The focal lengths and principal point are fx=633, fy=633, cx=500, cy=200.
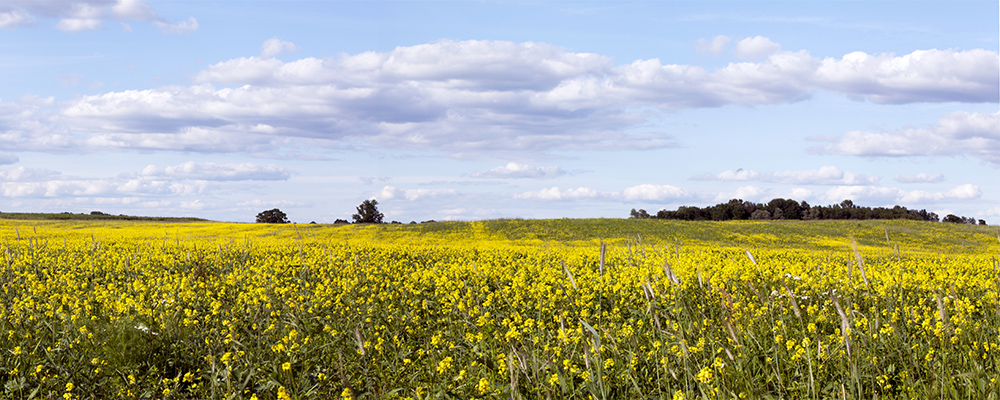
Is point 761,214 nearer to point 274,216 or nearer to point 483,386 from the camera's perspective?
point 274,216

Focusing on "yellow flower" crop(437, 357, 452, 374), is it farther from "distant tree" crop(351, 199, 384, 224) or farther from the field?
"distant tree" crop(351, 199, 384, 224)

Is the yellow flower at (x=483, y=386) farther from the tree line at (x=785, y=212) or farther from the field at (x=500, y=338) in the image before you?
the tree line at (x=785, y=212)

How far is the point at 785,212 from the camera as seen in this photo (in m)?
64.3

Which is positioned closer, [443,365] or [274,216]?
[443,365]

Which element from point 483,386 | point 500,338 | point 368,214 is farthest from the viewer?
point 368,214

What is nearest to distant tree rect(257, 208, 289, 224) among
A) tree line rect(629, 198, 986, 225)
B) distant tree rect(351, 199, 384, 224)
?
distant tree rect(351, 199, 384, 224)

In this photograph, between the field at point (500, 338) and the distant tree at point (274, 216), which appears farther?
the distant tree at point (274, 216)

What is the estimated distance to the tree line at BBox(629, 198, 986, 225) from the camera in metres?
58.9

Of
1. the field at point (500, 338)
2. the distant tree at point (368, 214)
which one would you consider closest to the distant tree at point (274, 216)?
the distant tree at point (368, 214)

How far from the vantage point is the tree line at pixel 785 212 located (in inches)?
2319

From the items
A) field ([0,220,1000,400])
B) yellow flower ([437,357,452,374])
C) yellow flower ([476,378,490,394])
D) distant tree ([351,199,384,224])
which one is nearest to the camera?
yellow flower ([476,378,490,394])

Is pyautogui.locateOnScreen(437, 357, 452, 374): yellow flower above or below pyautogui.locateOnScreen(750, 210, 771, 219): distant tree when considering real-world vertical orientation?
below

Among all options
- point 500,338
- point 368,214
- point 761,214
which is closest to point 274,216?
point 368,214

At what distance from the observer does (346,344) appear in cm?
577
